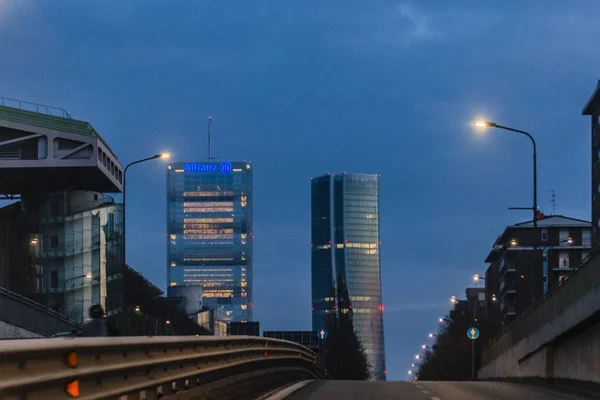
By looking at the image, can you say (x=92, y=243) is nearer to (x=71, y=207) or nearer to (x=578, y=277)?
(x=71, y=207)

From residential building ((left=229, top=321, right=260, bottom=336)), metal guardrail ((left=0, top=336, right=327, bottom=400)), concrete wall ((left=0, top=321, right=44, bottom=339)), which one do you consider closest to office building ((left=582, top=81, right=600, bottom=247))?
concrete wall ((left=0, top=321, right=44, bottom=339))

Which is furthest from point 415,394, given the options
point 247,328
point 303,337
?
point 247,328

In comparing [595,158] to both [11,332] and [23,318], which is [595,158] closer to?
[23,318]

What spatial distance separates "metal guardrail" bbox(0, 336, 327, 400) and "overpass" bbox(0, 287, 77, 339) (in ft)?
116

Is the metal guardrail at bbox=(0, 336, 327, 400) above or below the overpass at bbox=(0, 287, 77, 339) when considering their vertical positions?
above

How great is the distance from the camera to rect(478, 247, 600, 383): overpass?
20766 mm

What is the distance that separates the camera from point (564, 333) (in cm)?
2334

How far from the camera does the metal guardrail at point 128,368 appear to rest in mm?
6305

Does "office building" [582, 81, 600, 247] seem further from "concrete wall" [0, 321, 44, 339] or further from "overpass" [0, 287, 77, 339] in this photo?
"concrete wall" [0, 321, 44, 339]

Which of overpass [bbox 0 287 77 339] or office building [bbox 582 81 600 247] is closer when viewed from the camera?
overpass [bbox 0 287 77 339]

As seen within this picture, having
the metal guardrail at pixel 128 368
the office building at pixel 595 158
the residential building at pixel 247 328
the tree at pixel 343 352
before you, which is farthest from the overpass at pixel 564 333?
the residential building at pixel 247 328

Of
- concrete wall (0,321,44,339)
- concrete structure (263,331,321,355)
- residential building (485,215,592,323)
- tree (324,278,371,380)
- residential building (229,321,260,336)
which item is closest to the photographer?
concrete wall (0,321,44,339)

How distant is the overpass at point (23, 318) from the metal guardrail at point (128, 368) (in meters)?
35.3

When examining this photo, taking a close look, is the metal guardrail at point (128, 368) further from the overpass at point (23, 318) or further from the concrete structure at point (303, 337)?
the concrete structure at point (303, 337)
